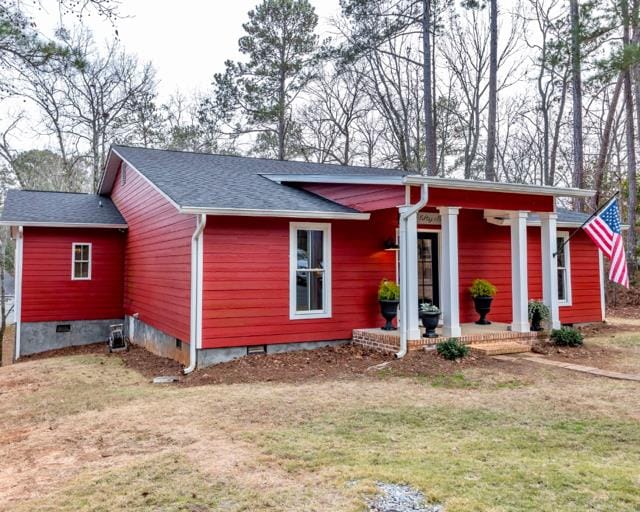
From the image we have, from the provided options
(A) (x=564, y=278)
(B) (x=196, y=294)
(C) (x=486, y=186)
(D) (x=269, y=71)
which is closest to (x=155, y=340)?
(B) (x=196, y=294)

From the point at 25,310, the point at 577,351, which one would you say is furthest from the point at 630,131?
the point at 25,310

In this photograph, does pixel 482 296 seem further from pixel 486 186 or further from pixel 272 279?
pixel 272 279

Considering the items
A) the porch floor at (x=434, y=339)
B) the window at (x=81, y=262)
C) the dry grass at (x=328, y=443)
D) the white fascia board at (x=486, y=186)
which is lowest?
the dry grass at (x=328, y=443)

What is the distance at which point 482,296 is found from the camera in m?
9.70

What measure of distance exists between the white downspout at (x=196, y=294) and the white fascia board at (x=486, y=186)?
11.0 ft

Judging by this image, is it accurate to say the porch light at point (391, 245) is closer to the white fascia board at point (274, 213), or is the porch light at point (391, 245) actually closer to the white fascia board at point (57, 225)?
the white fascia board at point (274, 213)

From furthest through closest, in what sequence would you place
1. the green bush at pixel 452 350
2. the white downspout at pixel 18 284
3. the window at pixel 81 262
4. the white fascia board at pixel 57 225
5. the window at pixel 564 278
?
the window at pixel 81 262 < the window at pixel 564 278 < the white downspout at pixel 18 284 < the white fascia board at pixel 57 225 < the green bush at pixel 452 350

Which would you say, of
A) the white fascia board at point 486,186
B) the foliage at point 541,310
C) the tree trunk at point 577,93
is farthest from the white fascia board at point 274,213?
the tree trunk at point 577,93

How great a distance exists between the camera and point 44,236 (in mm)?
11805

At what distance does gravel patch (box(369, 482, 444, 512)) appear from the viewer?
304cm

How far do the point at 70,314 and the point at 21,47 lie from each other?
23.8ft

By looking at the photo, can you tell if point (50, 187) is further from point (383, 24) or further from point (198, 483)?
point (198, 483)

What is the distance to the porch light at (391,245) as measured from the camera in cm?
924

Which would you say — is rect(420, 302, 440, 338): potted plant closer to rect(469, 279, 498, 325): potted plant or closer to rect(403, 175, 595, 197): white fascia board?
rect(469, 279, 498, 325): potted plant
